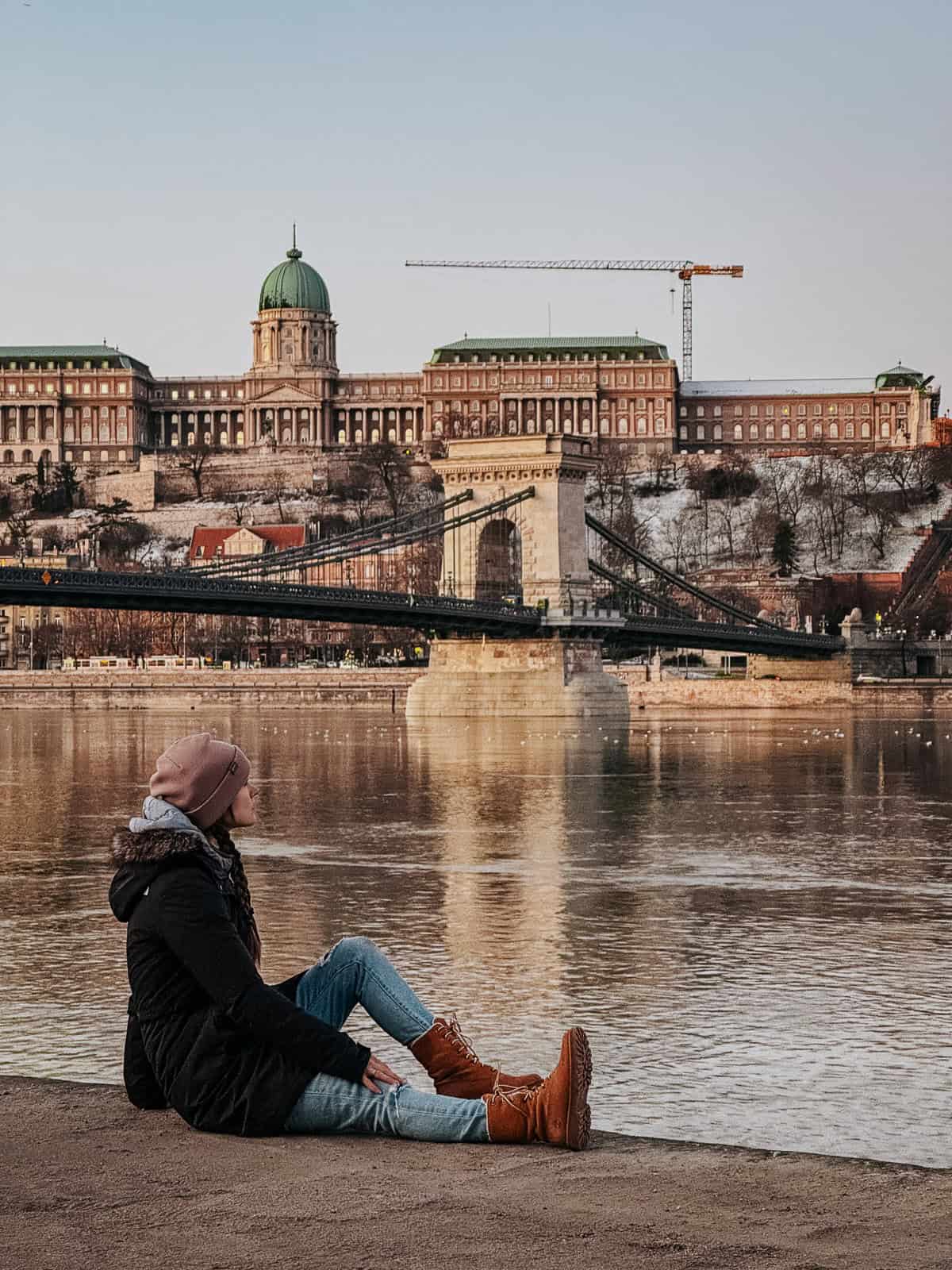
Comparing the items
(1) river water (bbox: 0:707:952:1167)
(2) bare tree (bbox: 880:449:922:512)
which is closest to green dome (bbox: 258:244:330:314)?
(2) bare tree (bbox: 880:449:922:512)

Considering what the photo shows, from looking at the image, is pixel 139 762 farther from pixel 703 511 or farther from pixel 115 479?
pixel 115 479

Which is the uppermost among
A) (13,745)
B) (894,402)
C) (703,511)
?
(894,402)

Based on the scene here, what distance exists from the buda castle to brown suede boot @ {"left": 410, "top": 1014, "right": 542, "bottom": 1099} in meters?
152

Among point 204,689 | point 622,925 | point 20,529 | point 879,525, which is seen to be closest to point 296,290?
point 20,529

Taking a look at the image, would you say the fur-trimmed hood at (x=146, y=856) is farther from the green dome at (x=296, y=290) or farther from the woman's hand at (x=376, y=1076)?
the green dome at (x=296, y=290)

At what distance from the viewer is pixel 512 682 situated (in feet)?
188

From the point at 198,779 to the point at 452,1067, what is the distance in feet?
3.87

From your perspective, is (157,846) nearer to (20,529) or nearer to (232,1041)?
(232,1041)

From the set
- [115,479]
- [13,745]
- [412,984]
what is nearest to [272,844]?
[412,984]

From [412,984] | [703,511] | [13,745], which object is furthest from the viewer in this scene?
[703,511]

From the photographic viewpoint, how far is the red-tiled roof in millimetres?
126938

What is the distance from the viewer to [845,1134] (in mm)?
7062

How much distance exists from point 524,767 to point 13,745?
14.0 metres

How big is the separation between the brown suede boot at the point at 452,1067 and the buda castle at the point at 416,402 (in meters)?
152
